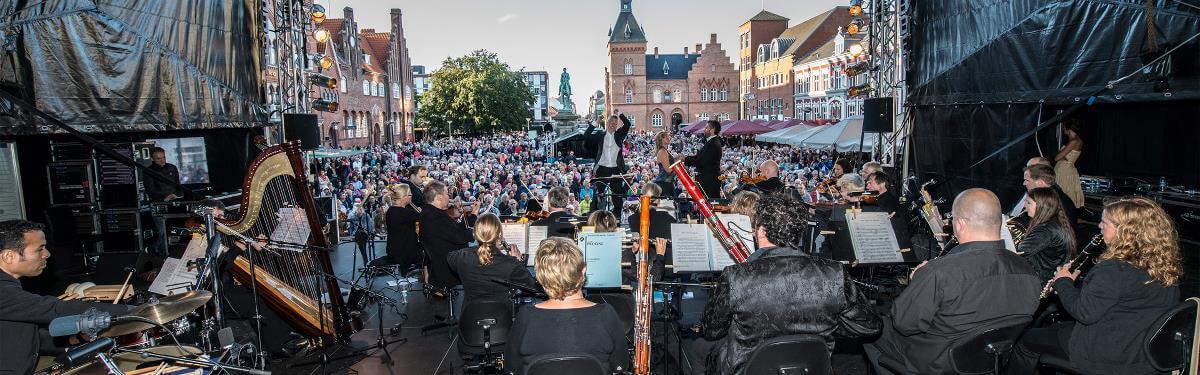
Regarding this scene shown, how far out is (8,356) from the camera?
393cm

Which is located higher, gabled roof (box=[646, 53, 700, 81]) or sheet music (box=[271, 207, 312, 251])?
gabled roof (box=[646, 53, 700, 81])

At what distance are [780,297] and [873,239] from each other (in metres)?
3.58

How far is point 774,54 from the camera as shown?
7288cm

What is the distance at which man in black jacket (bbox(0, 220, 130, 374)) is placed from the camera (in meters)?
3.90

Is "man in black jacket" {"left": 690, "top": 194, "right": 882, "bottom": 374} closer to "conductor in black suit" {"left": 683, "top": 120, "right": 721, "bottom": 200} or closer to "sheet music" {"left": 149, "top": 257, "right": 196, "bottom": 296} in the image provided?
"sheet music" {"left": 149, "top": 257, "right": 196, "bottom": 296}

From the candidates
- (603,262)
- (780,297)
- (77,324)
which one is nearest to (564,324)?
(780,297)

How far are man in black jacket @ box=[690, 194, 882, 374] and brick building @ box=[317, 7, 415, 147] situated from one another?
112ft

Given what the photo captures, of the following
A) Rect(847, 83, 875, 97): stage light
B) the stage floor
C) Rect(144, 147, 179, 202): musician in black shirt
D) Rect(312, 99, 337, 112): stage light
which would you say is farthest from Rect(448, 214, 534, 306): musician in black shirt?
Rect(847, 83, 875, 97): stage light

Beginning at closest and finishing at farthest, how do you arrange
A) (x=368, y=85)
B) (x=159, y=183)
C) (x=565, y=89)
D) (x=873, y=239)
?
(x=873, y=239), (x=159, y=183), (x=565, y=89), (x=368, y=85)

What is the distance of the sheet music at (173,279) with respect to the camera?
5578 mm

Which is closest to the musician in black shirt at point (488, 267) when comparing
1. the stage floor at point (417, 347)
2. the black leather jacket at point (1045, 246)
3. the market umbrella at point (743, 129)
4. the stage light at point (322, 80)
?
the stage floor at point (417, 347)

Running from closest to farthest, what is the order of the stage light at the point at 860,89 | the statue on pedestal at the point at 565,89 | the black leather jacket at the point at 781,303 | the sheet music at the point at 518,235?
1. the black leather jacket at the point at 781,303
2. the sheet music at the point at 518,235
3. the stage light at the point at 860,89
4. the statue on pedestal at the point at 565,89

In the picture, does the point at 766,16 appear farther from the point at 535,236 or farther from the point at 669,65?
the point at 535,236

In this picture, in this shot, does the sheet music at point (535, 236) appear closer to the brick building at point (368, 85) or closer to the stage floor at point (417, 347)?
the stage floor at point (417, 347)
